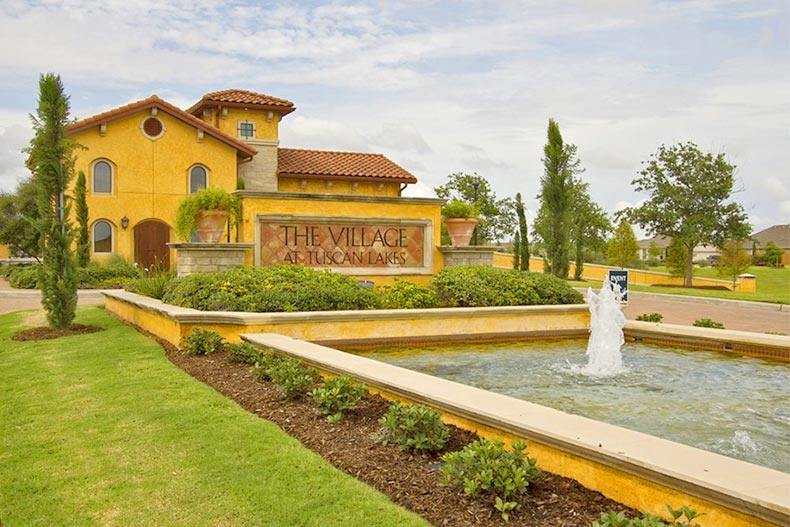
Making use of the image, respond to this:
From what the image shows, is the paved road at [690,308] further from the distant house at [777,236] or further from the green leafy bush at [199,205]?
the distant house at [777,236]

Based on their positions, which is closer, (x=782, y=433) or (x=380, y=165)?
(x=782, y=433)

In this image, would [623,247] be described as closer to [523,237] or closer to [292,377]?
[523,237]

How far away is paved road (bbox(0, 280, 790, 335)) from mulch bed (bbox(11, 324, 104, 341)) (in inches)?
261

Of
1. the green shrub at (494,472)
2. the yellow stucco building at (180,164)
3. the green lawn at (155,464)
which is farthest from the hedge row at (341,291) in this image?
the yellow stucco building at (180,164)

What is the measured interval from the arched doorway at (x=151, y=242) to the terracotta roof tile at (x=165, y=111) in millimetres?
4318

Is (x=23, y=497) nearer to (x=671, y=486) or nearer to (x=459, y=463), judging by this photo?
(x=459, y=463)

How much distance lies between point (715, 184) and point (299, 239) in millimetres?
29686

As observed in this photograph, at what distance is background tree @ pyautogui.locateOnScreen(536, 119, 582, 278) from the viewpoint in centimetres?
1902

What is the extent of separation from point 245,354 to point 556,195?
1278cm

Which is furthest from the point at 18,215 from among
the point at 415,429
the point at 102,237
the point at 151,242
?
the point at 415,429

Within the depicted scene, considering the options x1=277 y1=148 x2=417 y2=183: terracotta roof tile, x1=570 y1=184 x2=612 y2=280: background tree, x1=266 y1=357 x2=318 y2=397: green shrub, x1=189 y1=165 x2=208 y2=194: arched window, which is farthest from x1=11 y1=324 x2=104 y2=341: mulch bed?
x1=570 y1=184 x2=612 y2=280: background tree

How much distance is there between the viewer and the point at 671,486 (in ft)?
12.3

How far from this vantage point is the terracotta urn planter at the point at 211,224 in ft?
42.9

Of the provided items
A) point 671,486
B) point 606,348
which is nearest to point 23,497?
point 671,486
